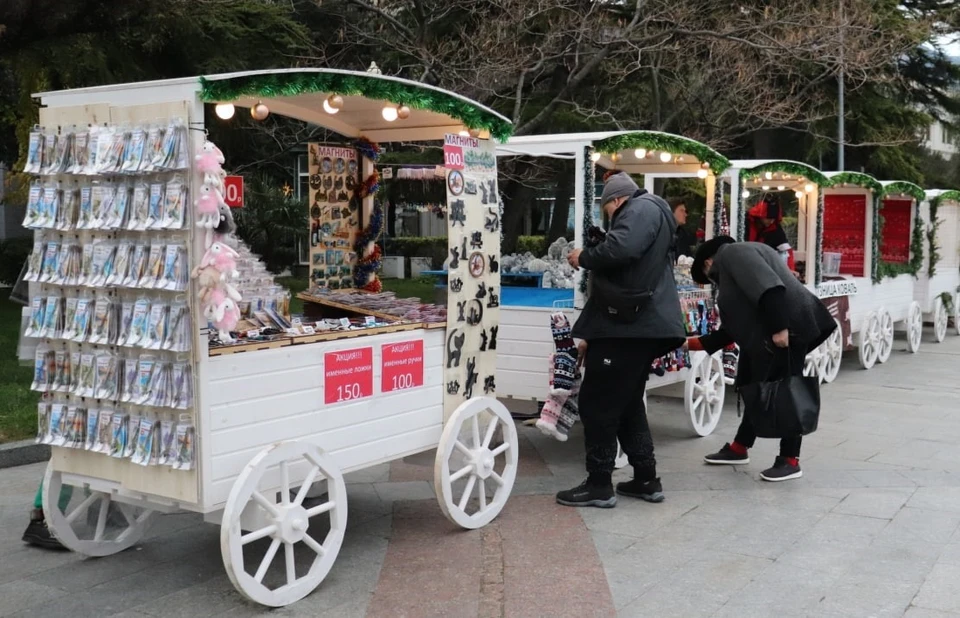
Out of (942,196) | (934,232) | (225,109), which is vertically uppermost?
(942,196)

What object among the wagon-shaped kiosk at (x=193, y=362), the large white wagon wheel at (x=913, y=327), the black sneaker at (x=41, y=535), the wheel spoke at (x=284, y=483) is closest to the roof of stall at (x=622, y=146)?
the wagon-shaped kiosk at (x=193, y=362)

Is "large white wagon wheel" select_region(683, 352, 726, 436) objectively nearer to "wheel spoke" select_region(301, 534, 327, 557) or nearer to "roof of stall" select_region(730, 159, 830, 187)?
"roof of stall" select_region(730, 159, 830, 187)

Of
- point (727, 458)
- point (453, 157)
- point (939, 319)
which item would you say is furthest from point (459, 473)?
point (939, 319)

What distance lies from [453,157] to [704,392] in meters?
3.34

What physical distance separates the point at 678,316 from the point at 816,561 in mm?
1482

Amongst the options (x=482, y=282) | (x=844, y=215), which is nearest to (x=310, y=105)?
(x=482, y=282)

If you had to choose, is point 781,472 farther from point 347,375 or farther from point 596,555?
point 347,375

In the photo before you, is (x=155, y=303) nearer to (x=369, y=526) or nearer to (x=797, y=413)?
(x=369, y=526)

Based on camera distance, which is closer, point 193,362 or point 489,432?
point 193,362

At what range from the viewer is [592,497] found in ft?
18.8

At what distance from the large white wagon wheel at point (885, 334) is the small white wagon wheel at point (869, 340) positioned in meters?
0.12

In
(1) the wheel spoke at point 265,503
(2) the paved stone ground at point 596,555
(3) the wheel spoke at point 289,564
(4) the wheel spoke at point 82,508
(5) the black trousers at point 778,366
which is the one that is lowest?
(2) the paved stone ground at point 596,555

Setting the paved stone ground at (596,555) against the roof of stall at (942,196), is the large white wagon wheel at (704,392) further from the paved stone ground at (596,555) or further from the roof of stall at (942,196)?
the roof of stall at (942,196)

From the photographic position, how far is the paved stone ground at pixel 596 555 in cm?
425
